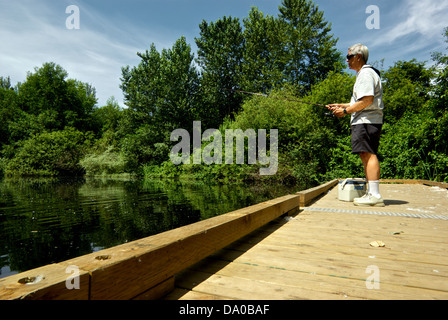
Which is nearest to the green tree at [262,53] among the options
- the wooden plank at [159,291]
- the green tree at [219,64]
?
the green tree at [219,64]

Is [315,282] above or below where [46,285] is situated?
below

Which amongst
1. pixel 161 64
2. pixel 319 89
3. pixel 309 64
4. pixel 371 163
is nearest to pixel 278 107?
pixel 319 89

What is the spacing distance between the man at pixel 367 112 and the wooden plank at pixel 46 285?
11.3 feet

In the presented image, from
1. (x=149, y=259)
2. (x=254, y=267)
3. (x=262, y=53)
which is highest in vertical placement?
(x=262, y=53)

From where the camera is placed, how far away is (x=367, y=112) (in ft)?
11.3

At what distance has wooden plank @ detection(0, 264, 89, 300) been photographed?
695mm

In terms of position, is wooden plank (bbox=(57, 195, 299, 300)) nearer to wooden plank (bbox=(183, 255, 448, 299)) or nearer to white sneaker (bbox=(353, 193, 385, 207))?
wooden plank (bbox=(183, 255, 448, 299))

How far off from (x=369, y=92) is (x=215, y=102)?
26.3 meters

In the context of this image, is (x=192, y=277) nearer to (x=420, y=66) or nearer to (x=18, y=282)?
(x=18, y=282)

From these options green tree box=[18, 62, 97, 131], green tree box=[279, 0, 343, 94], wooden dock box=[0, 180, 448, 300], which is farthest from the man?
green tree box=[18, 62, 97, 131]

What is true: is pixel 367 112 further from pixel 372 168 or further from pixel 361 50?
pixel 361 50

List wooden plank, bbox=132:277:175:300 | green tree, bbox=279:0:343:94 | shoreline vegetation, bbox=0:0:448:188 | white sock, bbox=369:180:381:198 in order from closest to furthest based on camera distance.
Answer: wooden plank, bbox=132:277:175:300 < white sock, bbox=369:180:381:198 < shoreline vegetation, bbox=0:0:448:188 < green tree, bbox=279:0:343:94

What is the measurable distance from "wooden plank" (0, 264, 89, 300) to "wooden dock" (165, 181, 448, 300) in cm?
49

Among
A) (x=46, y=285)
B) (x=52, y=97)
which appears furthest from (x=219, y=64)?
(x=46, y=285)
